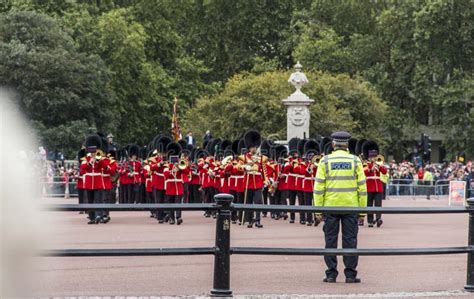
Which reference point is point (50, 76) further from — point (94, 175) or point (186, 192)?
point (94, 175)

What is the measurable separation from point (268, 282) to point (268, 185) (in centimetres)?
1426

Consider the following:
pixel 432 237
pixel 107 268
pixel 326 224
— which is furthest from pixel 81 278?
pixel 432 237

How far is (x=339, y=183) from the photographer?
14.0 m

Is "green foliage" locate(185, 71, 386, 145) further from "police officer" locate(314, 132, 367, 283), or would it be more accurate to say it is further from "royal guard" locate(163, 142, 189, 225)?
"police officer" locate(314, 132, 367, 283)

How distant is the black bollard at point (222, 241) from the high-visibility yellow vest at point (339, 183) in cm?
257

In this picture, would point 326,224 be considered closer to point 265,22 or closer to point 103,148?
point 103,148

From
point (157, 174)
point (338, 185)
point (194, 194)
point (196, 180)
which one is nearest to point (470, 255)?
point (338, 185)

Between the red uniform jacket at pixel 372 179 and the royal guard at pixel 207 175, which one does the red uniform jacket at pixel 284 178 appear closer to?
the royal guard at pixel 207 175

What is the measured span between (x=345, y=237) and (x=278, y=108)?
39.8 metres

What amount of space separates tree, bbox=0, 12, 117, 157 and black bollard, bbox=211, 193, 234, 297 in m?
44.7

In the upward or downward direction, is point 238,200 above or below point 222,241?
below

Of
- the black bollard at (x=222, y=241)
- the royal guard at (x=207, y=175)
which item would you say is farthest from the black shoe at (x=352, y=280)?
the royal guard at (x=207, y=175)

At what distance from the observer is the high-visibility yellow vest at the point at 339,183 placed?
14055 mm

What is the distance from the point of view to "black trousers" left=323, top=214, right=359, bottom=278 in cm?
1368
